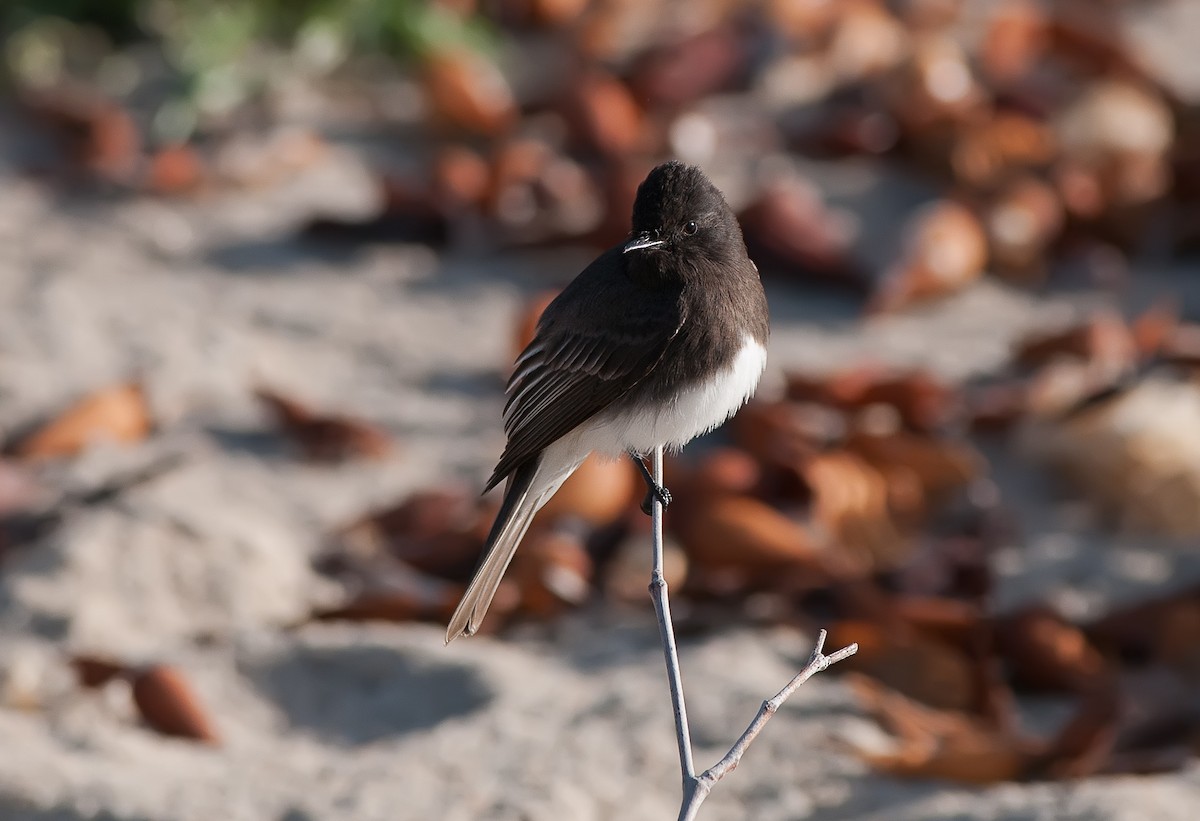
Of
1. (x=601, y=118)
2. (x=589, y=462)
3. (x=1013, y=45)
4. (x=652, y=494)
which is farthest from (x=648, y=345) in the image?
(x=1013, y=45)

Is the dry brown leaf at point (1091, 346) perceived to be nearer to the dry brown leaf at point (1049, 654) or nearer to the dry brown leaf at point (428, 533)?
the dry brown leaf at point (1049, 654)

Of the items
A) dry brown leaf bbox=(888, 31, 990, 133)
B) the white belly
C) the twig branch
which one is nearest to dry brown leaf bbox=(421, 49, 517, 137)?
dry brown leaf bbox=(888, 31, 990, 133)

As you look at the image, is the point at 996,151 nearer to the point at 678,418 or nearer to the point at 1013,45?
the point at 1013,45

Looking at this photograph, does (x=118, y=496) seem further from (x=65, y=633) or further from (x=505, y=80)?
(x=505, y=80)

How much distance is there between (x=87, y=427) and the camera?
469 cm

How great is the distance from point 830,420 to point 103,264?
2.66 metres

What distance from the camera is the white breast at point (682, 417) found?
2.82m

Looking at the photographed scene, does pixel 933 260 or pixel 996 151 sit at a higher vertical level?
pixel 996 151

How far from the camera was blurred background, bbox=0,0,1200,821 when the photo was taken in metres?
3.47

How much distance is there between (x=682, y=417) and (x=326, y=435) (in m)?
2.17

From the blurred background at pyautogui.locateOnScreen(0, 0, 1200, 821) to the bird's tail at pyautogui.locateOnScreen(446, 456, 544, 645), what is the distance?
22.8 inches

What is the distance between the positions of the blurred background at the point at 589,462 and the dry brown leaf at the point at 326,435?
0.01m

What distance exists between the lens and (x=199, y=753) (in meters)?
3.49

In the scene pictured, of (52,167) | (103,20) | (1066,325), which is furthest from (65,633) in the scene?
(103,20)
